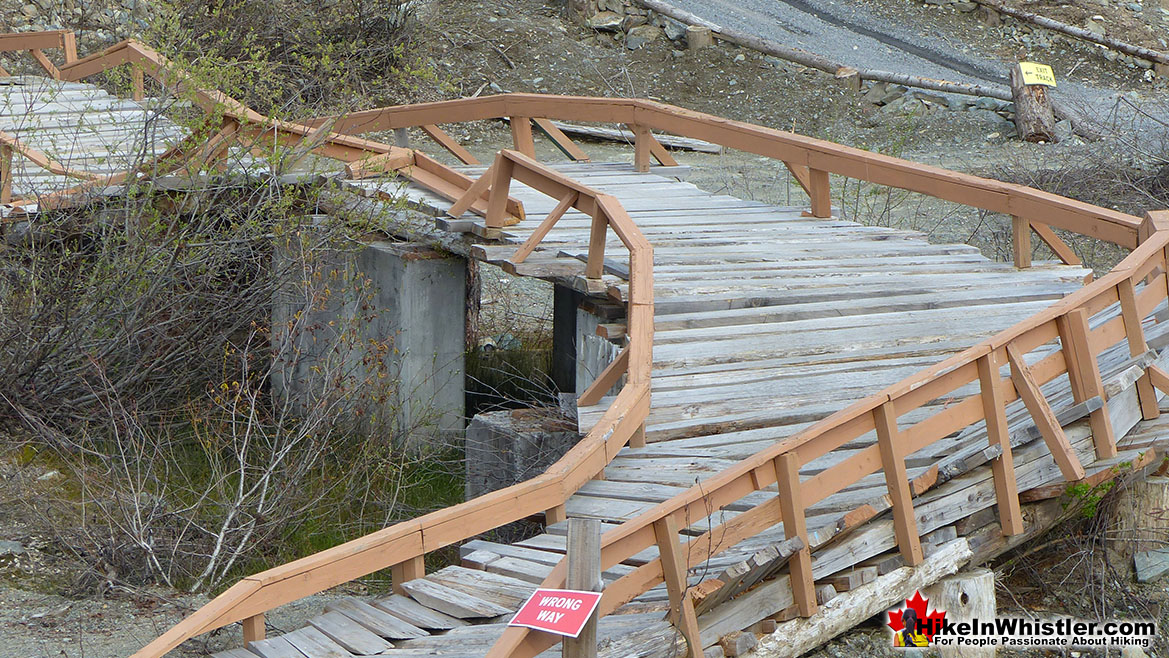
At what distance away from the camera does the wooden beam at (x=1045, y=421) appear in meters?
5.16

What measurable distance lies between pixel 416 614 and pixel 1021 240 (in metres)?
4.80

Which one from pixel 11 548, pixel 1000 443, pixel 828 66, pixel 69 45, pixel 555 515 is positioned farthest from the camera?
pixel 828 66

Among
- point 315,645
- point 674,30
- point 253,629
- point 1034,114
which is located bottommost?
point 315,645

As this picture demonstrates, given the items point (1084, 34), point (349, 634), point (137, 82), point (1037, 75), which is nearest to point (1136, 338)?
point (349, 634)

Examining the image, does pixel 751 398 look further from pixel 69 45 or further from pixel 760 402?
pixel 69 45

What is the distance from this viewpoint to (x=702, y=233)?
8.53m

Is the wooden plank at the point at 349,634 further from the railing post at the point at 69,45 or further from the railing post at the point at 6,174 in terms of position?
the railing post at the point at 69,45

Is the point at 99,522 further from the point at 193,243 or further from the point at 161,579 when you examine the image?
the point at 193,243

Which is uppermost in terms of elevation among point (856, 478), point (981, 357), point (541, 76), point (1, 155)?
point (541, 76)

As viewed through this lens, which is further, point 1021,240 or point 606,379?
point 1021,240

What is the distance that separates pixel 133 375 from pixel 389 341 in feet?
5.97

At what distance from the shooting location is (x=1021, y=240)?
25.1 ft

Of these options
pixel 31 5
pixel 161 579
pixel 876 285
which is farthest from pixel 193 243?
pixel 31 5

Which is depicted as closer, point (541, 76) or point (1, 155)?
point (1, 155)
